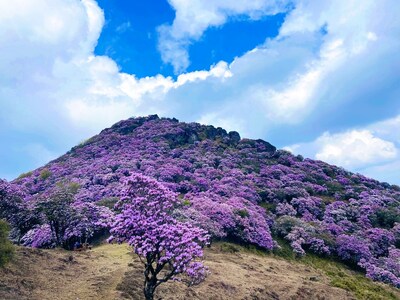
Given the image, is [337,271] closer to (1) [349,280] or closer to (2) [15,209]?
(1) [349,280]

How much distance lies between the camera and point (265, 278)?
1130 inches

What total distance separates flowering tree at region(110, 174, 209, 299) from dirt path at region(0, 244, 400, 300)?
480cm

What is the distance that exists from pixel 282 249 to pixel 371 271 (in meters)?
9.95

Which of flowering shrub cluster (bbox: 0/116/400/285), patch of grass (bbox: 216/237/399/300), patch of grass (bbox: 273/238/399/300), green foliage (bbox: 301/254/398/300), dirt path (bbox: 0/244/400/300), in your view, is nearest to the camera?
dirt path (bbox: 0/244/400/300)

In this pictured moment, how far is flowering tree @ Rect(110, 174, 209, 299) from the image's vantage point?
52.7 feet

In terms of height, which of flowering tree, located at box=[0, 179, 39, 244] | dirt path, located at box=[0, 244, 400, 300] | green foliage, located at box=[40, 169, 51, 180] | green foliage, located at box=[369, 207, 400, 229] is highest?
green foliage, located at box=[40, 169, 51, 180]

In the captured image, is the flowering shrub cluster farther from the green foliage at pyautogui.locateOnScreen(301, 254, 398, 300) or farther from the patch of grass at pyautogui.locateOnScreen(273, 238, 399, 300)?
the green foliage at pyautogui.locateOnScreen(301, 254, 398, 300)

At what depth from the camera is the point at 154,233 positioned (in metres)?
16.2

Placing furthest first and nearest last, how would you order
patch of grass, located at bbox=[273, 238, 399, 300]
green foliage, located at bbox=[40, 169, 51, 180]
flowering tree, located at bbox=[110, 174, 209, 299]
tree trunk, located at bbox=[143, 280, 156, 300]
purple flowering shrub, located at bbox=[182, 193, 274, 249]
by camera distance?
green foliage, located at bbox=[40, 169, 51, 180] < purple flowering shrub, located at bbox=[182, 193, 274, 249] < patch of grass, located at bbox=[273, 238, 399, 300] < tree trunk, located at bbox=[143, 280, 156, 300] < flowering tree, located at bbox=[110, 174, 209, 299]

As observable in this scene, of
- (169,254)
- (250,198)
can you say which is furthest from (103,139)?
(169,254)

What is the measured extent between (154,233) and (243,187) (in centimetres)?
4326

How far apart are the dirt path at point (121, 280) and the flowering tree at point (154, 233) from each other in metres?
4.80

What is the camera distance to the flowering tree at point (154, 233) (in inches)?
632

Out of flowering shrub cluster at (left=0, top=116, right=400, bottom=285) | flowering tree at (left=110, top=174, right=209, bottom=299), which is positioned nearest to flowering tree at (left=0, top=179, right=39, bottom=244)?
flowering shrub cluster at (left=0, top=116, right=400, bottom=285)
